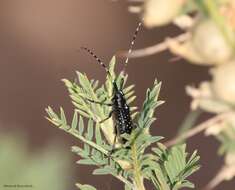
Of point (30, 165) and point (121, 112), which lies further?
point (30, 165)

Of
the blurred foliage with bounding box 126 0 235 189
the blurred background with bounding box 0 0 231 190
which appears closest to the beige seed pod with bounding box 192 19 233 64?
the blurred foliage with bounding box 126 0 235 189

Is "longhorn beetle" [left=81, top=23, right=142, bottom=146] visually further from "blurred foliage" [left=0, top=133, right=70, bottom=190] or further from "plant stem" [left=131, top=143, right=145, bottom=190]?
"blurred foliage" [left=0, top=133, right=70, bottom=190]

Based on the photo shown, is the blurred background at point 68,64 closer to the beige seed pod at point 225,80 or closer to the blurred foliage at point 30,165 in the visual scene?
the blurred foliage at point 30,165

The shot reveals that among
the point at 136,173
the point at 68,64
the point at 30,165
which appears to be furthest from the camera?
the point at 68,64

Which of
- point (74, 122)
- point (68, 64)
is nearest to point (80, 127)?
point (74, 122)

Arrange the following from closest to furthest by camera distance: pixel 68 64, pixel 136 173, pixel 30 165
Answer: pixel 136 173 → pixel 30 165 → pixel 68 64

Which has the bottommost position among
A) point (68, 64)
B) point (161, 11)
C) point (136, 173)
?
point (136, 173)

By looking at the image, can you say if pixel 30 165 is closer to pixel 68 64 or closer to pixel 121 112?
pixel 121 112
